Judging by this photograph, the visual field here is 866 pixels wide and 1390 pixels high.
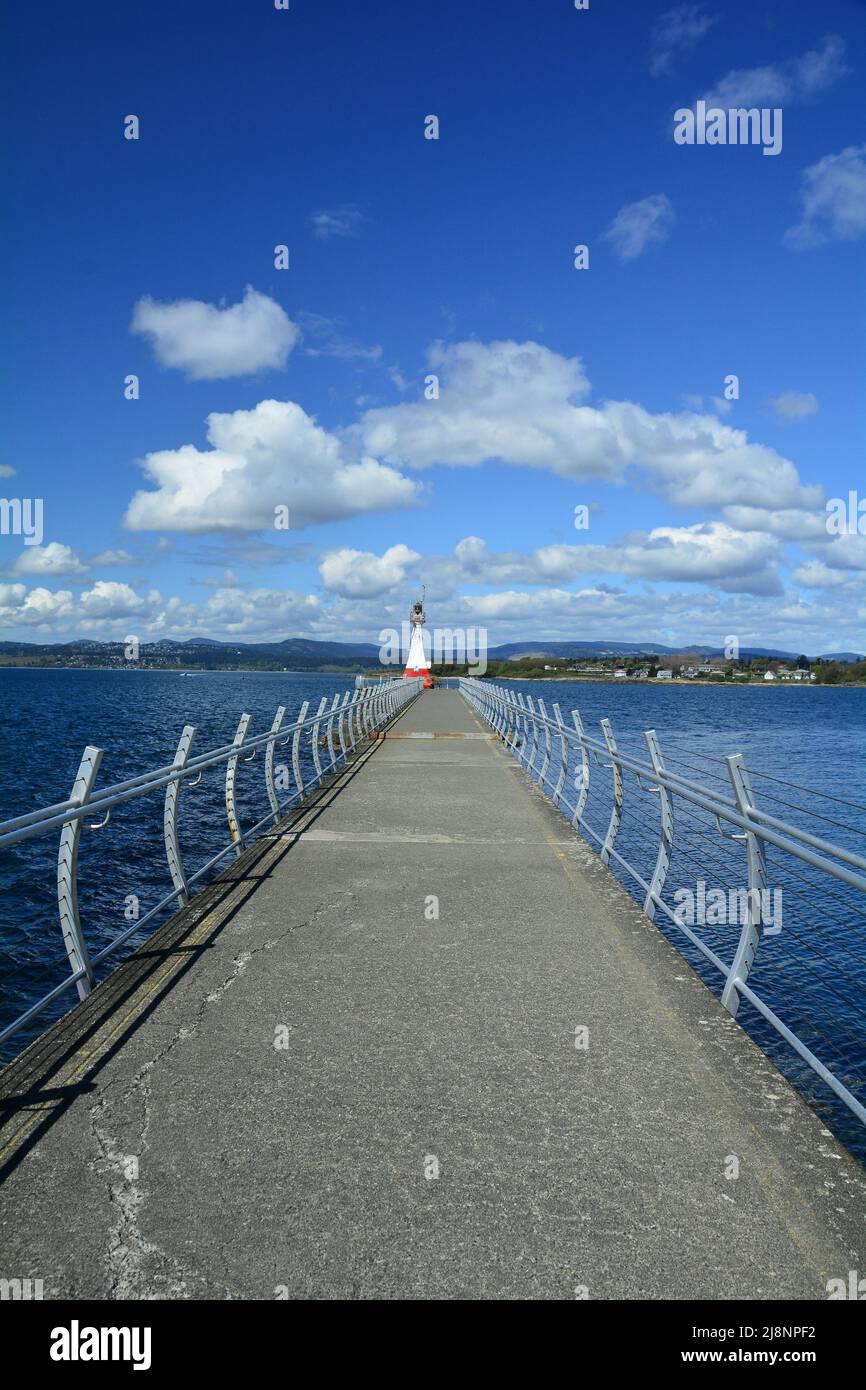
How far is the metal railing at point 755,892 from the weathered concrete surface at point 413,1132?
17.5 inches

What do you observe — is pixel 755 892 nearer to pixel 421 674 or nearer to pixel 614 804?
pixel 614 804

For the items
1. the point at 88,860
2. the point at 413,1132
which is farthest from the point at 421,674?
the point at 413,1132

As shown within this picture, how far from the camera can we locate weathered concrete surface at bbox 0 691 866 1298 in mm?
2725

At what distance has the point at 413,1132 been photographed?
3.46 meters

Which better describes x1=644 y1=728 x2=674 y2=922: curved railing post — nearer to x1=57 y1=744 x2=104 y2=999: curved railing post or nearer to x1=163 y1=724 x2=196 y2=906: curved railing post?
x1=163 y1=724 x2=196 y2=906: curved railing post

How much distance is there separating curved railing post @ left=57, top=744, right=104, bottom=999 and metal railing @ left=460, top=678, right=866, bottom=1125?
3.49 metres

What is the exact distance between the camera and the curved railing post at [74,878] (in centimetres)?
467

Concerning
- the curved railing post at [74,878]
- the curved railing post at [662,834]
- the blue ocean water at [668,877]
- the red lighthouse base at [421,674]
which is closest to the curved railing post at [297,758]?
the blue ocean water at [668,877]

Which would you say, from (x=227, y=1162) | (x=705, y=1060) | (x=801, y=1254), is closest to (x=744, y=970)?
(x=705, y=1060)

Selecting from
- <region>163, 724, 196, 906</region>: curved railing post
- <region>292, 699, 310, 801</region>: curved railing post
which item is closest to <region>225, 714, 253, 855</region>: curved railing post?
<region>163, 724, 196, 906</region>: curved railing post

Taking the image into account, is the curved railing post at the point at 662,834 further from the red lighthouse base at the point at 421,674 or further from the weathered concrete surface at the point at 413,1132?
the red lighthouse base at the point at 421,674

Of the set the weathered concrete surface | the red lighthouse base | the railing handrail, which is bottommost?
the weathered concrete surface
